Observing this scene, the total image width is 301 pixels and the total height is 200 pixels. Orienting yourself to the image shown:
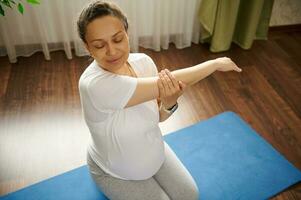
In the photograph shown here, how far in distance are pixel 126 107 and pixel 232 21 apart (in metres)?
1.87

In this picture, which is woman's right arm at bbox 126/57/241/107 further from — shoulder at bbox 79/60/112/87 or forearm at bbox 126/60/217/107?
shoulder at bbox 79/60/112/87

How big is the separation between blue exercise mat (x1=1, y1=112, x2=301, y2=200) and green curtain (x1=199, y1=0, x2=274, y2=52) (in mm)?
937

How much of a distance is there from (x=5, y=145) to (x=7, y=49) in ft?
3.19

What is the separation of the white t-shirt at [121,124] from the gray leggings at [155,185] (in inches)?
1.2

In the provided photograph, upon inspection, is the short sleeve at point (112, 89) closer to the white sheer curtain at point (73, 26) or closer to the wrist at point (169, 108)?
the wrist at point (169, 108)

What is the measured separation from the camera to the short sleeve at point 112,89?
1.05 m

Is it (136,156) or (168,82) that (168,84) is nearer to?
(168,82)

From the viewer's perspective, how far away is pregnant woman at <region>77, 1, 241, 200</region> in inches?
41.3

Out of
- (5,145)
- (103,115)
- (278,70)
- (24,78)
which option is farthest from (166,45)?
(103,115)

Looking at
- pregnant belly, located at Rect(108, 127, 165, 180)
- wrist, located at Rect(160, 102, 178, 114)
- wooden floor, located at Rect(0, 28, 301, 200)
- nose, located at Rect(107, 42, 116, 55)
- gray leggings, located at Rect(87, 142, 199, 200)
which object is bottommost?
wooden floor, located at Rect(0, 28, 301, 200)

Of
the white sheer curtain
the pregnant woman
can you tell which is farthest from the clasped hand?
the white sheer curtain

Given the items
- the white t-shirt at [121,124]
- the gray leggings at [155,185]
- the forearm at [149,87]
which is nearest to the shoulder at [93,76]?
the white t-shirt at [121,124]

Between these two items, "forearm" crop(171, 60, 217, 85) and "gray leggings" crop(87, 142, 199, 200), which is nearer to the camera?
Result: "forearm" crop(171, 60, 217, 85)

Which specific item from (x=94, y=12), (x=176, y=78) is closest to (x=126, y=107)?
(x=176, y=78)
